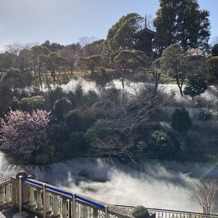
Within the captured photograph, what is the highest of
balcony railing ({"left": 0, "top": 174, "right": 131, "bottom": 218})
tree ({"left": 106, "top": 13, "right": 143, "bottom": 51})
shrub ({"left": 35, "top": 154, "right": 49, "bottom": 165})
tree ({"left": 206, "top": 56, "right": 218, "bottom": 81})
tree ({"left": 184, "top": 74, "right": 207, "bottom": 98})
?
tree ({"left": 106, "top": 13, "right": 143, "bottom": 51})

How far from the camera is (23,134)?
14969mm

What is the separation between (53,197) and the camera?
498cm

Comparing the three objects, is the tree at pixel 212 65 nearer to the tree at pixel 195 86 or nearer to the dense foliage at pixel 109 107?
the dense foliage at pixel 109 107

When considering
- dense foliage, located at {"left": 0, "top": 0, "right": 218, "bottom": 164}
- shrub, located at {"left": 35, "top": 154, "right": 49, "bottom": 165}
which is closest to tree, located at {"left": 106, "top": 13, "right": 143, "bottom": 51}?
dense foliage, located at {"left": 0, "top": 0, "right": 218, "bottom": 164}

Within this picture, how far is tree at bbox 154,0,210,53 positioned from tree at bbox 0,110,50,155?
53.6ft

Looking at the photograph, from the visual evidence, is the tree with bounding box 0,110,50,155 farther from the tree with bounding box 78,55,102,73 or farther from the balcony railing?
the balcony railing

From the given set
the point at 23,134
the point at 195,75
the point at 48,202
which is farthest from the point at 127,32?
the point at 48,202

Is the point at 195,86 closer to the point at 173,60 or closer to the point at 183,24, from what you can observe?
the point at 173,60

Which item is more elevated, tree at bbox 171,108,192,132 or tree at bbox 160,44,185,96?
tree at bbox 160,44,185,96

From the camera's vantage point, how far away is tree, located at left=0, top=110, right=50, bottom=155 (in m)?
14.9

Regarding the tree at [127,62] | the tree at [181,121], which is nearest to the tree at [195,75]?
the tree at [181,121]

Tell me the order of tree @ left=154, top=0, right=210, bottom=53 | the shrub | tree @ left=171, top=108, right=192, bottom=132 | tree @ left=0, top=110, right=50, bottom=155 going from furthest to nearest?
tree @ left=154, top=0, right=210, bottom=53 → tree @ left=171, top=108, right=192, bottom=132 → tree @ left=0, top=110, right=50, bottom=155 → the shrub

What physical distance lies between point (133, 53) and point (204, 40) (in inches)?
419

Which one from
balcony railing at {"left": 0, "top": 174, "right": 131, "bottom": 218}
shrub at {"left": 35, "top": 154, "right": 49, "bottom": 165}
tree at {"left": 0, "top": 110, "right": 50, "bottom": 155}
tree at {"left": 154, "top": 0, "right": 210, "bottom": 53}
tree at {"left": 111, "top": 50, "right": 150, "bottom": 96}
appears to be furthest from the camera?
tree at {"left": 154, "top": 0, "right": 210, "bottom": 53}
